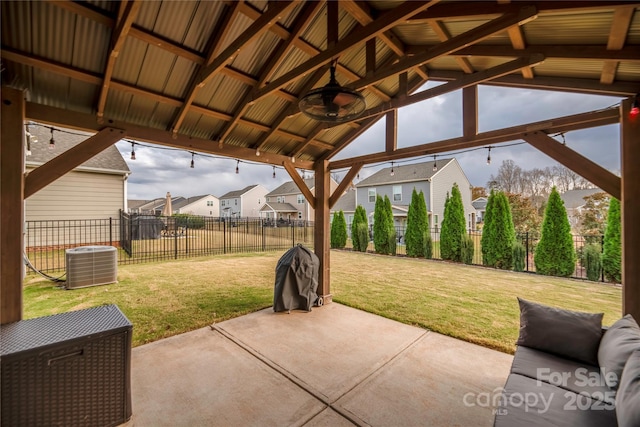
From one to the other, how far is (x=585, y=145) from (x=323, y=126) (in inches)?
711

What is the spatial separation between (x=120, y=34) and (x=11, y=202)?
1.77 m

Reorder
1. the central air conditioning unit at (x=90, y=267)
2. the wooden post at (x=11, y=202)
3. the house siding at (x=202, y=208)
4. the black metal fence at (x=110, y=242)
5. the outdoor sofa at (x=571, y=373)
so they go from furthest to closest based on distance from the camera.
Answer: the house siding at (x=202, y=208) → the black metal fence at (x=110, y=242) → the central air conditioning unit at (x=90, y=267) → the wooden post at (x=11, y=202) → the outdoor sofa at (x=571, y=373)

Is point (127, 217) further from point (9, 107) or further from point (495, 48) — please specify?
point (495, 48)

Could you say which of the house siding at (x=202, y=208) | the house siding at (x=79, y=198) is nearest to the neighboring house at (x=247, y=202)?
the house siding at (x=202, y=208)

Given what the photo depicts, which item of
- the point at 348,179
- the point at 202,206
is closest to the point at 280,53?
the point at 348,179

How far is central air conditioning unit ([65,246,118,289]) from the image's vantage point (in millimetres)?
5602

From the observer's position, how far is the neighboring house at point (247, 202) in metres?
32.0

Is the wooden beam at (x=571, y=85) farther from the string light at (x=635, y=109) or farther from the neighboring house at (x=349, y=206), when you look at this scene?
the neighboring house at (x=349, y=206)

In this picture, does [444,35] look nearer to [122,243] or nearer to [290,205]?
[122,243]

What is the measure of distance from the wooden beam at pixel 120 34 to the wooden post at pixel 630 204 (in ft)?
13.7

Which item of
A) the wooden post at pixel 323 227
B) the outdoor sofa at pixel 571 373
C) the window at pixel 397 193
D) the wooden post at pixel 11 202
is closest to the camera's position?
the outdoor sofa at pixel 571 373

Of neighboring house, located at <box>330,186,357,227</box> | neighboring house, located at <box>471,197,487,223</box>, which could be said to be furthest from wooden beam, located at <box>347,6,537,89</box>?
neighboring house, located at <box>471,197,487,223</box>

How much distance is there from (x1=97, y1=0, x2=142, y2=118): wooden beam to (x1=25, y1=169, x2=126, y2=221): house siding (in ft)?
28.9

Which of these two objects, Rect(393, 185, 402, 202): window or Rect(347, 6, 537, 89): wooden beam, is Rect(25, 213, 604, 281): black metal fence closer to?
Rect(393, 185, 402, 202): window
